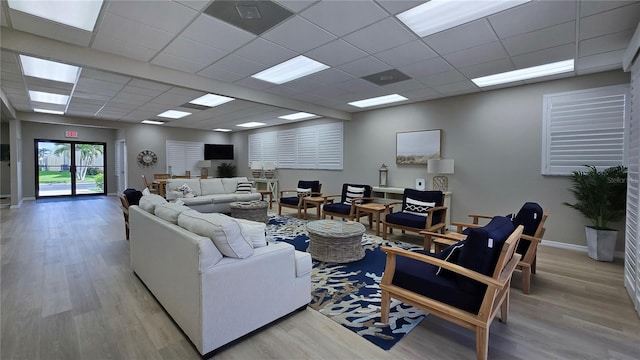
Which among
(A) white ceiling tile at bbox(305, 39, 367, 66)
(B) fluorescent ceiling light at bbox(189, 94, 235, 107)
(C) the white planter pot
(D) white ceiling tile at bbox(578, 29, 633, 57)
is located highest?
(B) fluorescent ceiling light at bbox(189, 94, 235, 107)

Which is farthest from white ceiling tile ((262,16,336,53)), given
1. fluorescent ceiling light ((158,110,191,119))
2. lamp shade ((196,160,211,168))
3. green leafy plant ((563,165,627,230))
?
lamp shade ((196,160,211,168))

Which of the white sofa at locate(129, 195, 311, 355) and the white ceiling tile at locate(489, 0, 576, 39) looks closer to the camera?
the white sofa at locate(129, 195, 311, 355)

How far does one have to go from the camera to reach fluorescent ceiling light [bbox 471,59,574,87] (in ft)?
12.6

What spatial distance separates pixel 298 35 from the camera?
9.75 feet

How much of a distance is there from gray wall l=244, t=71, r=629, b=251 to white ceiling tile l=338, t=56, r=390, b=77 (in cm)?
229

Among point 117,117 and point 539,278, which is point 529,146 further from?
point 117,117

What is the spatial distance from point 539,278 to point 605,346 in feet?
4.23

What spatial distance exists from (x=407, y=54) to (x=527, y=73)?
7.04 feet

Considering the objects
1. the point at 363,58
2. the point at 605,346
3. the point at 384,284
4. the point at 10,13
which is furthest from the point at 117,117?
the point at 605,346

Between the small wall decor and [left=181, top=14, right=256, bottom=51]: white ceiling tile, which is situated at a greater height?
[left=181, top=14, right=256, bottom=51]: white ceiling tile

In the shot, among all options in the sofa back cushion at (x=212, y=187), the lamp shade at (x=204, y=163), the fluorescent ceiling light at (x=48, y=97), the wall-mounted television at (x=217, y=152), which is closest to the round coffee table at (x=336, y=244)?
the sofa back cushion at (x=212, y=187)

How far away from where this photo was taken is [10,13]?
261 centimetres

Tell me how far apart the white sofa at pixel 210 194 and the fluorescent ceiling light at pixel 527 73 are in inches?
211

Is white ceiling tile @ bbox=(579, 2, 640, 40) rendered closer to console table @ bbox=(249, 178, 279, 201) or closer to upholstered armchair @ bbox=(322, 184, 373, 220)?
upholstered armchair @ bbox=(322, 184, 373, 220)
